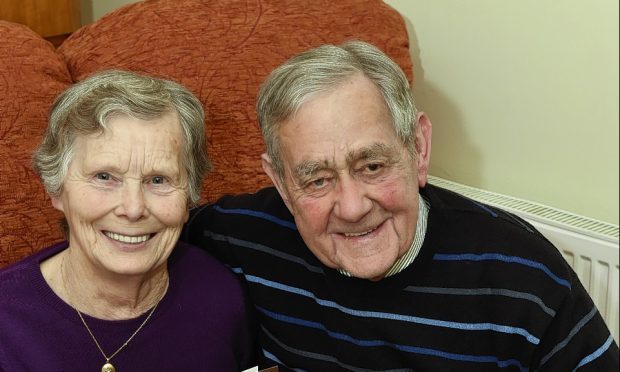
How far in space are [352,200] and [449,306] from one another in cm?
28

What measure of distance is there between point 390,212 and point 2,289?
0.70 m

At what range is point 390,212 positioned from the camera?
150 cm

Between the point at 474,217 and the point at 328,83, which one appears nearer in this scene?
the point at 328,83

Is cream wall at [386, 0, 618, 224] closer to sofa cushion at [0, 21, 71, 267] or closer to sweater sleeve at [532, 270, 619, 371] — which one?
sweater sleeve at [532, 270, 619, 371]

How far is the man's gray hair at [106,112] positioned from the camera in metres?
1.46

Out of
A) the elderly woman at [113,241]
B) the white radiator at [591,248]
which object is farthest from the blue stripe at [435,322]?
the white radiator at [591,248]

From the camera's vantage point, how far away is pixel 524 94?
7.29 feet

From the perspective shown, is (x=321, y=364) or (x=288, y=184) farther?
(x=321, y=364)

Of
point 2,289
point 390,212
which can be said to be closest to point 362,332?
point 390,212

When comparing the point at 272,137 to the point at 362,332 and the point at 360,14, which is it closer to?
the point at 362,332

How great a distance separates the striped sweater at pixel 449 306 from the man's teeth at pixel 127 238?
288 millimetres

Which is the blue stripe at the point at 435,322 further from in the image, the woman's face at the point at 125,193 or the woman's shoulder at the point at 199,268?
the woman's face at the point at 125,193

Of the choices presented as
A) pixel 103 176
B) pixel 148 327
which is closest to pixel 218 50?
pixel 103 176

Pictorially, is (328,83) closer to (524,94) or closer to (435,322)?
(435,322)
